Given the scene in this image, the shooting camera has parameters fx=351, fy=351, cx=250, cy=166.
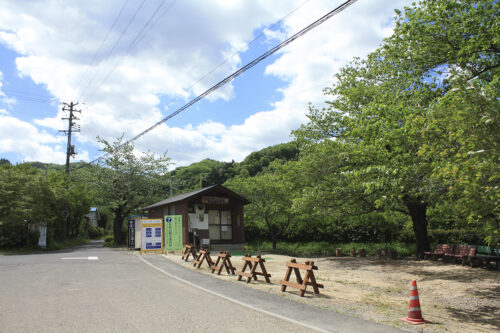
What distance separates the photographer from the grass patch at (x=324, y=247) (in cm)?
1895

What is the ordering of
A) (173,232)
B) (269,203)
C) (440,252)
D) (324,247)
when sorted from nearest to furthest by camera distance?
1. (440,252)
2. (173,232)
3. (324,247)
4. (269,203)

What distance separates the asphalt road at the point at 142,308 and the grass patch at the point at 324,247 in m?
12.1

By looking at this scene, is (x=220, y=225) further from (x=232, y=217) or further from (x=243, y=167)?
(x=243, y=167)

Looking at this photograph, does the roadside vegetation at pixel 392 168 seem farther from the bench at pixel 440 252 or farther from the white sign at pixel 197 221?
the white sign at pixel 197 221

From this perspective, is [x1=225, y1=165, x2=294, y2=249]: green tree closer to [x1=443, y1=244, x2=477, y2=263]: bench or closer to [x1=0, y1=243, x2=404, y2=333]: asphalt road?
[x1=443, y1=244, x2=477, y2=263]: bench

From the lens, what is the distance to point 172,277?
11.8m

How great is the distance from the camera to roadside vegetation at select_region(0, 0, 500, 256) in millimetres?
6051

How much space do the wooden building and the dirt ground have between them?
313 inches

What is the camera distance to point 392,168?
11.1 m

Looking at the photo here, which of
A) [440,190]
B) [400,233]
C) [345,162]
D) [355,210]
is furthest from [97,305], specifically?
[400,233]

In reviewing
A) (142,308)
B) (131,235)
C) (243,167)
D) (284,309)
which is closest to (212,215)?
(131,235)

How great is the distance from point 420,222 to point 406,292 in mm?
7148

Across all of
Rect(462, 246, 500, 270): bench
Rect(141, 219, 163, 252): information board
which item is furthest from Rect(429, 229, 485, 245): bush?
Rect(141, 219, 163, 252): information board

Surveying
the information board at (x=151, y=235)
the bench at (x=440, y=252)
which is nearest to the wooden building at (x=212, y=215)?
the information board at (x=151, y=235)
